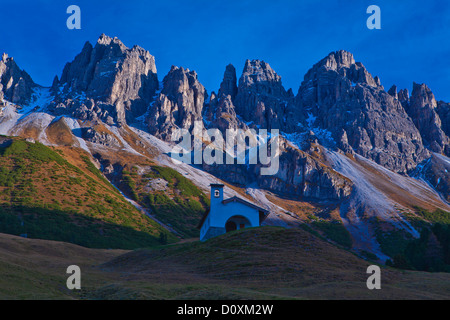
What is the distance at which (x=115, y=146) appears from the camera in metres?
149

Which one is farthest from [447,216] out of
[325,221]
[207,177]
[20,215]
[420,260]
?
[20,215]

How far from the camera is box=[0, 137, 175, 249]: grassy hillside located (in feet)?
223

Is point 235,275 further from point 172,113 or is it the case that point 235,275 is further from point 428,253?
point 172,113

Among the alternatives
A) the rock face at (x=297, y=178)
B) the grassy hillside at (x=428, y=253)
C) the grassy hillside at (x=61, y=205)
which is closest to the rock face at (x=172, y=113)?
the rock face at (x=297, y=178)

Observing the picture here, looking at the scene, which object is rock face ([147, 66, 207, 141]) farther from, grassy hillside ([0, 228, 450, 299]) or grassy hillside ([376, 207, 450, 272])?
grassy hillside ([0, 228, 450, 299])

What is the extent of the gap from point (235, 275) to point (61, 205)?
6368cm

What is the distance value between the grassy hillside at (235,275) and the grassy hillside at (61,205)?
25970 mm

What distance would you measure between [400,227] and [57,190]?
98.2 m

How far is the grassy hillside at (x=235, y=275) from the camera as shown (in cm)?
1881

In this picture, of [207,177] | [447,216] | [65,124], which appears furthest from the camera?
[65,124]

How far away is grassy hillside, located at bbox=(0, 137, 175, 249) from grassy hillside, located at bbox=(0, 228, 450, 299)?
25970mm

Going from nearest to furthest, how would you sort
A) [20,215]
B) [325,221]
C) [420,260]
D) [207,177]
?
[420,260] → [20,215] → [325,221] → [207,177]

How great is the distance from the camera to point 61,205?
79312mm
